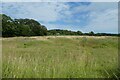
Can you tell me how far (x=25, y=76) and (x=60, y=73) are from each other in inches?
27.2

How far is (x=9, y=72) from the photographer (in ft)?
15.9

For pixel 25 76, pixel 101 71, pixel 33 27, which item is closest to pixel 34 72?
pixel 25 76

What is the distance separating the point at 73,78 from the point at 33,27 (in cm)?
6471

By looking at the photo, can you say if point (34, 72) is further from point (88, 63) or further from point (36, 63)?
point (88, 63)

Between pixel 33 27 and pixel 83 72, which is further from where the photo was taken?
pixel 33 27

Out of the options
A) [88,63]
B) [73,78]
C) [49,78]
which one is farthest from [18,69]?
[88,63]

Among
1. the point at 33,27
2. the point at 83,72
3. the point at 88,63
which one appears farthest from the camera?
the point at 33,27

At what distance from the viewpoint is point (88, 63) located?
228 inches

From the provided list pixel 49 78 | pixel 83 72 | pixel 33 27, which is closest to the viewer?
pixel 49 78

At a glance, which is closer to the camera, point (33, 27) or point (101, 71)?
point (101, 71)

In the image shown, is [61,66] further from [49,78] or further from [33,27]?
[33,27]

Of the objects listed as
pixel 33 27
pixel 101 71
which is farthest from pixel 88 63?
pixel 33 27

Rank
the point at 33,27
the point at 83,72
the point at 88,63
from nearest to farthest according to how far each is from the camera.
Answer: the point at 83,72 < the point at 88,63 < the point at 33,27

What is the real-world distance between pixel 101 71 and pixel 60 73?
100 centimetres
